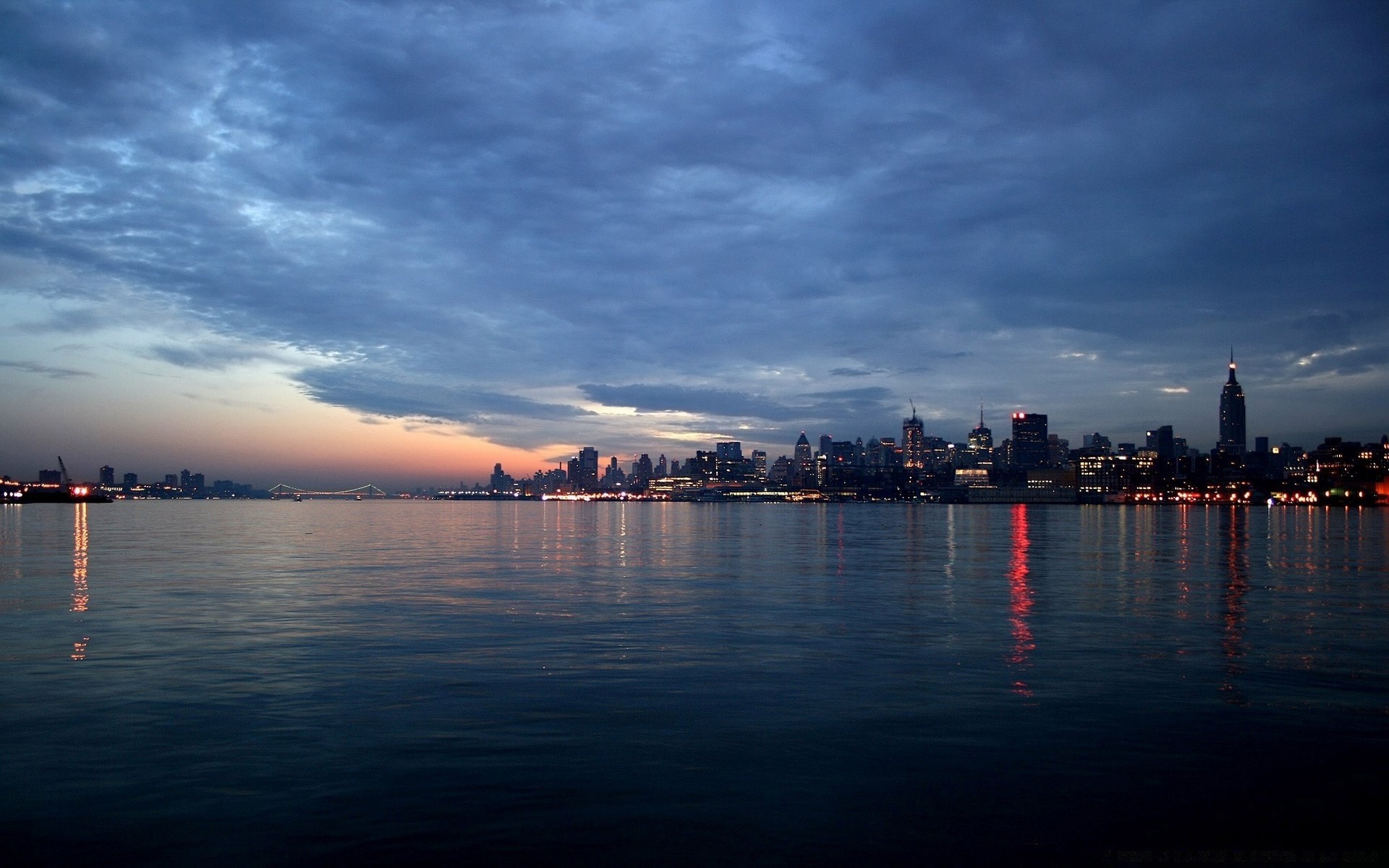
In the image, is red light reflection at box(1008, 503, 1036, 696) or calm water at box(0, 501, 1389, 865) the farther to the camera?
red light reflection at box(1008, 503, 1036, 696)

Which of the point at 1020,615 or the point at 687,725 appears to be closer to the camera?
the point at 687,725

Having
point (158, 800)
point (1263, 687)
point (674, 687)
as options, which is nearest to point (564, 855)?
point (158, 800)

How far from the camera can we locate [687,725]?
55.6 ft

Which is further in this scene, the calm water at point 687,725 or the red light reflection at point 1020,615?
the red light reflection at point 1020,615

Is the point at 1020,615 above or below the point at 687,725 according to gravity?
below

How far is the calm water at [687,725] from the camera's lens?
11.8 meters

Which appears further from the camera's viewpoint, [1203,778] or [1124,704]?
[1124,704]

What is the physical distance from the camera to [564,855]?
36.3 ft

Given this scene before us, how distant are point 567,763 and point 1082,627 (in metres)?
20.6

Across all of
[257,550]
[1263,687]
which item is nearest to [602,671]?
[1263,687]

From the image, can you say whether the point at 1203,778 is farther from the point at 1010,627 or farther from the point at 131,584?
the point at 131,584

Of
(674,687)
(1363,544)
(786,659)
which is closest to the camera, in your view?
(674,687)

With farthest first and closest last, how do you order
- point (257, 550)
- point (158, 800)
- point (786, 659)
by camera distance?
point (257, 550)
point (786, 659)
point (158, 800)

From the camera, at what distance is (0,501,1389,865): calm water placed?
11.8 meters
